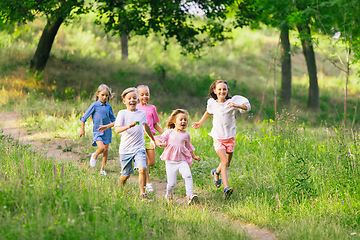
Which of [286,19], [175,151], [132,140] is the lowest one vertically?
[175,151]

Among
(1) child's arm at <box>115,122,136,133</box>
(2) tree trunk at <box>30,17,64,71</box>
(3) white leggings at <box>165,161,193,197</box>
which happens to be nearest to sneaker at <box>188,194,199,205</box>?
(3) white leggings at <box>165,161,193,197</box>

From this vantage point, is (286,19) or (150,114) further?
(286,19)

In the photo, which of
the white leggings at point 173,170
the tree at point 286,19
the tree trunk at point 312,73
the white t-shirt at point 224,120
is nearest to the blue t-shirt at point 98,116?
the white leggings at point 173,170

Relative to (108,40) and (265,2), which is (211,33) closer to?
(265,2)

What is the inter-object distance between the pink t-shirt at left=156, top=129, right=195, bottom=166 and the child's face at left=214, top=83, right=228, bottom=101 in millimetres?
908

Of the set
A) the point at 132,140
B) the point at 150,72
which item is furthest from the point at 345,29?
the point at 150,72

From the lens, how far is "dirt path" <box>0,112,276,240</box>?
4.17 m

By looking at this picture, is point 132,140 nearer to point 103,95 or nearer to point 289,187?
point 103,95

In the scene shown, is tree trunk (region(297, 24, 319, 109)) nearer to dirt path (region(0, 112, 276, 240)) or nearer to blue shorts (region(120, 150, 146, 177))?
dirt path (region(0, 112, 276, 240))

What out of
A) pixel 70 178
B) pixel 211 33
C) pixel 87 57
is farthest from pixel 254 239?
pixel 87 57

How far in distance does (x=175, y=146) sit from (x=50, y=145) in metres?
4.47

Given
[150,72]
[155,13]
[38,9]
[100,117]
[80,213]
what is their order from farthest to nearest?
[150,72] → [155,13] → [38,9] → [100,117] → [80,213]

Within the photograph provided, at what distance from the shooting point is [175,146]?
4.98 meters

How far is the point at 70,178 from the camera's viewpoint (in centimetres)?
432
